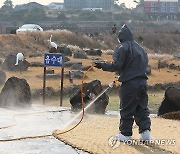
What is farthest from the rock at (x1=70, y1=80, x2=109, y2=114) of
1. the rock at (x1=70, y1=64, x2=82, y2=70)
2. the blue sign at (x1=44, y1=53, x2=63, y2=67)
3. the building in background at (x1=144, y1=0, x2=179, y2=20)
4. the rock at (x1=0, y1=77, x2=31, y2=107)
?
the building in background at (x1=144, y1=0, x2=179, y2=20)

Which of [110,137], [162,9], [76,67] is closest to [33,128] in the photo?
[110,137]

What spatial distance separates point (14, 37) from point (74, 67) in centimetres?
1274

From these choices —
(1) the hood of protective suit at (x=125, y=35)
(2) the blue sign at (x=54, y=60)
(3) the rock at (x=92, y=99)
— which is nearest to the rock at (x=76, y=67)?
(2) the blue sign at (x=54, y=60)

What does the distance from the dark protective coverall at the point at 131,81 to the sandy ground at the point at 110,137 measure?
0.37 m

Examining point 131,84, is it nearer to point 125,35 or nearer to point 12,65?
point 125,35

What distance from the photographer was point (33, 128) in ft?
32.7

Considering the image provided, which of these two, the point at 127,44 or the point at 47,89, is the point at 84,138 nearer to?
the point at 127,44

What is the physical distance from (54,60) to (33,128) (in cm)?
437

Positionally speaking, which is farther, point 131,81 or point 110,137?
point 110,137

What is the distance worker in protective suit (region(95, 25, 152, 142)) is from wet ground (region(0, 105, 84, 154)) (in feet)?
3.32

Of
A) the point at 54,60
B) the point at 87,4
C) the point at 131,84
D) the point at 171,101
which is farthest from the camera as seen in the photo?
the point at 87,4

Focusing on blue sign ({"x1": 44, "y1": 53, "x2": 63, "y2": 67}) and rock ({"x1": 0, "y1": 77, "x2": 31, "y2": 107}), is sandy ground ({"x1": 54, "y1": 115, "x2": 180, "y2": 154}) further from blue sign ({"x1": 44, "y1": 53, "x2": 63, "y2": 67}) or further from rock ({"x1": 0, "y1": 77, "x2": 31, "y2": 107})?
blue sign ({"x1": 44, "y1": 53, "x2": 63, "y2": 67})

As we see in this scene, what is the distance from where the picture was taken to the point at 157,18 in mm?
127562

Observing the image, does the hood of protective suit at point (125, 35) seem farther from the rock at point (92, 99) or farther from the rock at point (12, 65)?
the rock at point (12, 65)
